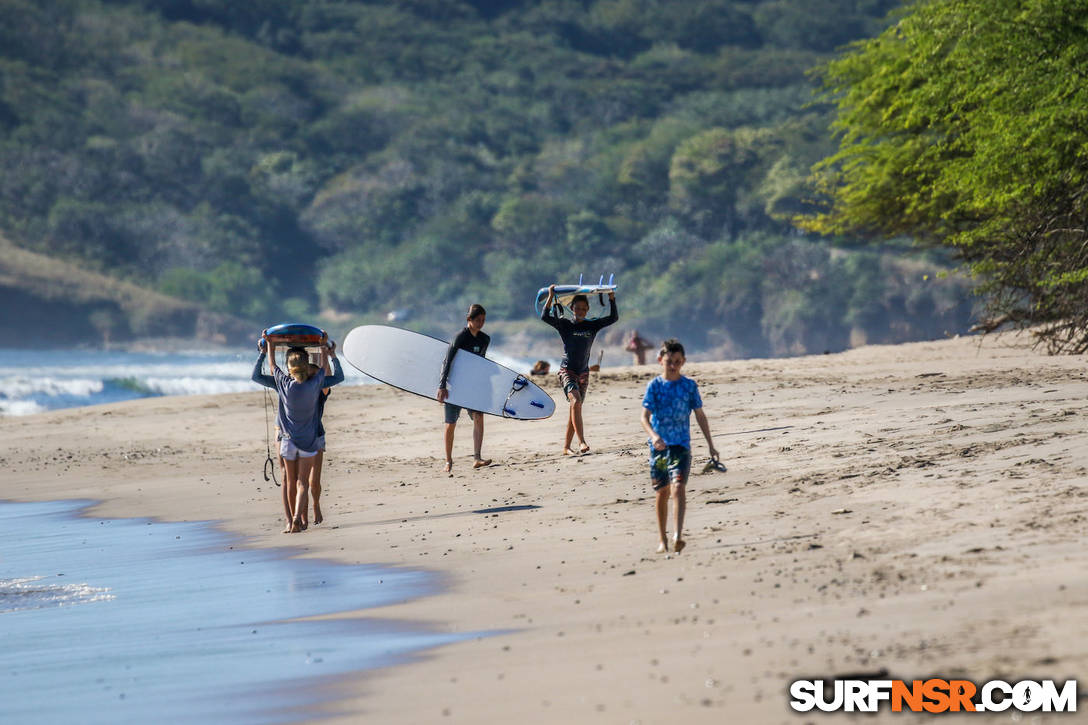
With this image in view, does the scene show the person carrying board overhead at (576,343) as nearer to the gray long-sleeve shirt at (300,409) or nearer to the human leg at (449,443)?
the human leg at (449,443)

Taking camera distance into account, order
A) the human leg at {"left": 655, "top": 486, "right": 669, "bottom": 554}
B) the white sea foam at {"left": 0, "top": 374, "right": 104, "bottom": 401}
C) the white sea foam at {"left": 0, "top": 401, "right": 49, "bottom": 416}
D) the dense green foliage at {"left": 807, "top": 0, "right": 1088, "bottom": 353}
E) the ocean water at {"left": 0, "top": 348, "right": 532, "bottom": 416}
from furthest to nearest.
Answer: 1. the white sea foam at {"left": 0, "top": 374, "right": 104, "bottom": 401}
2. the ocean water at {"left": 0, "top": 348, "right": 532, "bottom": 416}
3. the white sea foam at {"left": 0, "top": 401, "right": 49, "bottom": 416}
4. the dense green foliage at {"left": 807, "top": 0, "right": 1088, "bottom": 353}
5. the human leg at {"left": 655, "top": 486, "right": 669, "bottom": 554}

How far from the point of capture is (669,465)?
309 inches

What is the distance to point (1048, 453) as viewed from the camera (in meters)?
9.22

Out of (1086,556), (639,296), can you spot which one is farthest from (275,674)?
(639,296)

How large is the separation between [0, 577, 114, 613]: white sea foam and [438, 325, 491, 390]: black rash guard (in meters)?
4.45

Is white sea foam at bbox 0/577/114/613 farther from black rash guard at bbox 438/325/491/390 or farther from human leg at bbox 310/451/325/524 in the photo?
black rash guard at bbox 438/325/491/390

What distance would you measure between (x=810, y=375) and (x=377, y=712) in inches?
572

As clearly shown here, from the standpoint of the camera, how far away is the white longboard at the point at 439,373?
42.3 ft

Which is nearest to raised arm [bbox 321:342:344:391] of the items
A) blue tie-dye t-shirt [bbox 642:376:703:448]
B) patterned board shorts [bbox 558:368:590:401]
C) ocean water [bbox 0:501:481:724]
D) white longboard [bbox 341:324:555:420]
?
ocean water [bbox 0:501:481:724]

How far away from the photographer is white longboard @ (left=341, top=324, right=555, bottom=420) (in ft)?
42.3

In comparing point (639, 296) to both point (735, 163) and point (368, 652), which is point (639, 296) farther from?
point (368, 652)

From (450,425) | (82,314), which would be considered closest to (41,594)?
(450,425)

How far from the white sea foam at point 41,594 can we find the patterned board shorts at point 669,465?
356 centimetres

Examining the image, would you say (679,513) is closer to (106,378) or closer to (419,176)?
(106,378)
